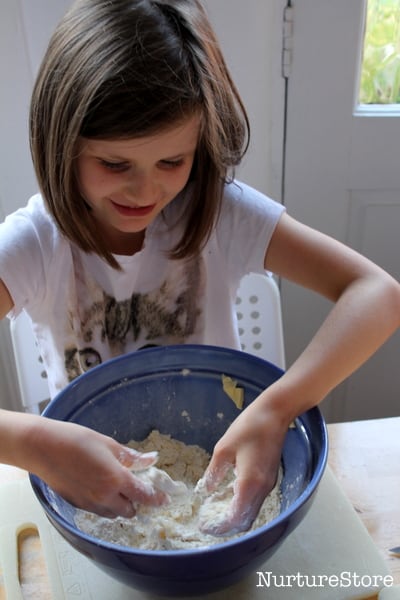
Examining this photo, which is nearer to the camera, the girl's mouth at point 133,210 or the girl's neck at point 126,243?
the girl's mouth at point 133,210

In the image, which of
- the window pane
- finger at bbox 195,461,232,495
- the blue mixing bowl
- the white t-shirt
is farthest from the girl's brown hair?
the window pane

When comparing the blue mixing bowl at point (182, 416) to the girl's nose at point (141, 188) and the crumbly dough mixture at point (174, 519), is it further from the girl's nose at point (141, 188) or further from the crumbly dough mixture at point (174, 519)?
the girl's nose at point (141, 188)

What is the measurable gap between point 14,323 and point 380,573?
63 cm

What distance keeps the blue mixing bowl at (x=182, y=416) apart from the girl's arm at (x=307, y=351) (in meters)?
0.03

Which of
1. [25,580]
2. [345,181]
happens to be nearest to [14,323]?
[25,580]

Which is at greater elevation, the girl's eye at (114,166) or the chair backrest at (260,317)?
the girl's eye at (114,166)

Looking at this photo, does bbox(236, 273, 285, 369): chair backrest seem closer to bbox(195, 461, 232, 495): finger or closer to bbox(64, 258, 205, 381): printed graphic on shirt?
bbox(64, 258, 205, 381): printed graphic on shirt

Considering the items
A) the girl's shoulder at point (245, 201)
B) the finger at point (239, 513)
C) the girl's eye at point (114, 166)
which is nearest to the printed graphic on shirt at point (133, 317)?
the girl's shoulder at point (245, 201)

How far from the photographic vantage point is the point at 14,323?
0.90 m

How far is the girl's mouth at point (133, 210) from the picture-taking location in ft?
2.26

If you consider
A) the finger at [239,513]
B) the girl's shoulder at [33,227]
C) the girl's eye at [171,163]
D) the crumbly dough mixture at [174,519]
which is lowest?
the crumbly dough mixture at [174,519]

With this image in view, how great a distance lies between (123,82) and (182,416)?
0.42 meters

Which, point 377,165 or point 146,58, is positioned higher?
point 146,58

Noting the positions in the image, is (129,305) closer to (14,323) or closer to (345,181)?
(14,323)
